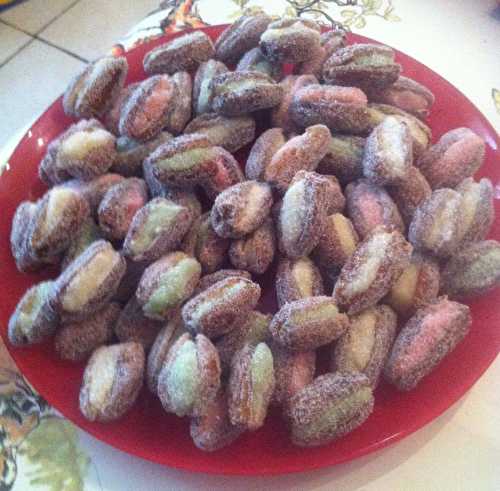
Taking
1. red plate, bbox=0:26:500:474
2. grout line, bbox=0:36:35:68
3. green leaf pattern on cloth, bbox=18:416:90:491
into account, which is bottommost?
green leaf pattern on cloth, bbox=18:416:90:491

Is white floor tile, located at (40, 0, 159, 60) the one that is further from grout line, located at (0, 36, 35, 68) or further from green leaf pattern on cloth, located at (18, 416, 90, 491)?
green leaf pattern on cloth, located at (18, 416, 90, 491)

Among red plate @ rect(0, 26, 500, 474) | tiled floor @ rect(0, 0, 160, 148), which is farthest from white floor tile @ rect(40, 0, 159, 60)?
red plate @ rect(0, 26, 500, 474)

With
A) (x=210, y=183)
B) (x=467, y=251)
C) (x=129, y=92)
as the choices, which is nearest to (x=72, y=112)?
(x=129, y=92)

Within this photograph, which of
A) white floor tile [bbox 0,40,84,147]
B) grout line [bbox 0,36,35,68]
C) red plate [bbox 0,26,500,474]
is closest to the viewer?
red plate [bbox 0,26,500,474]

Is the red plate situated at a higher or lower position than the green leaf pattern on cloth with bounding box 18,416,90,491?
higher

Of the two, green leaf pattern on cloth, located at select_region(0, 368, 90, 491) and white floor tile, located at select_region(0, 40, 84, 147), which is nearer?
green leaf pattern on cloth, located at select_region(0, 368, 90, 491)

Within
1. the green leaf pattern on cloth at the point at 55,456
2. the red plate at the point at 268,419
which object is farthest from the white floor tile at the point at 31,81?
the green leaf pattern on cloth at the point at 55,456

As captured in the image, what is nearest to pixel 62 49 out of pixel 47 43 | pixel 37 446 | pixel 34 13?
pixel 47 43
